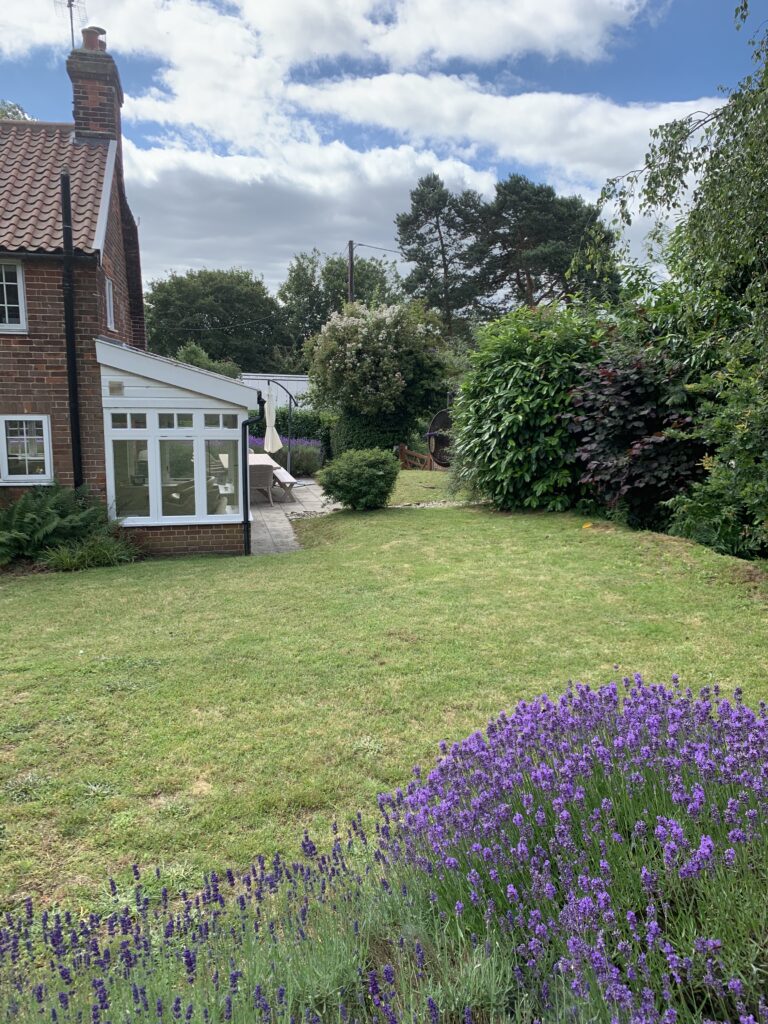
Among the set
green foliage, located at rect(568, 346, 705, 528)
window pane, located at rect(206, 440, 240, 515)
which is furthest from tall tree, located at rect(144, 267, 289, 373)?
green foliage, located at rect(568, 346, 705, 528)

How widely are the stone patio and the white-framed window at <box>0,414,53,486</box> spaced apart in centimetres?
324

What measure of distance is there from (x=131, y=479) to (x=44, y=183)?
198 inches

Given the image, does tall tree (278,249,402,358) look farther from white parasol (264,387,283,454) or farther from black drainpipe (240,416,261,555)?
black drainpipe (240,416,261,555)

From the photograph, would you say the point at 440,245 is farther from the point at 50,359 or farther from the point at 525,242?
the point at 50,359

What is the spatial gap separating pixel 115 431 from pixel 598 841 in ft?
30.4

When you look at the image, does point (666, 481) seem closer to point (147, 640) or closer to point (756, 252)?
point (756, 252)

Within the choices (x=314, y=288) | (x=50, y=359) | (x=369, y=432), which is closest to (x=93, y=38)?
(x=50, y=359)

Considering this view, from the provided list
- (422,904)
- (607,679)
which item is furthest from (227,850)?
(607,679)

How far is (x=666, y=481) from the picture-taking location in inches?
388

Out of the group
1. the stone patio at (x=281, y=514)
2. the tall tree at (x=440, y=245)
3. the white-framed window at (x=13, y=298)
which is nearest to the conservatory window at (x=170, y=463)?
the stone patio at (x=281, y=514)

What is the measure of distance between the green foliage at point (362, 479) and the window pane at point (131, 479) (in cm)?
358

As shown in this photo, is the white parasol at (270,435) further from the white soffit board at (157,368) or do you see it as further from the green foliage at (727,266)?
the green foliage at (727,266)

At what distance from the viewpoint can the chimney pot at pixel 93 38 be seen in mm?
12211

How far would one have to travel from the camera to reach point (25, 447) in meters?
9.91
